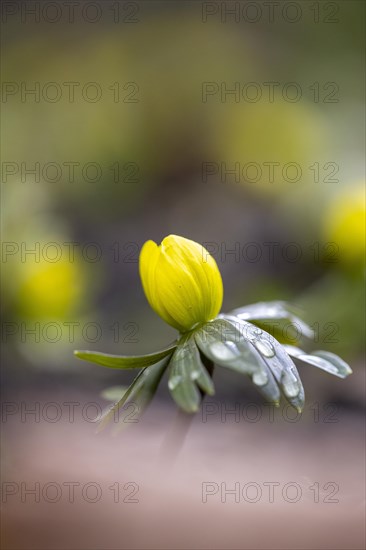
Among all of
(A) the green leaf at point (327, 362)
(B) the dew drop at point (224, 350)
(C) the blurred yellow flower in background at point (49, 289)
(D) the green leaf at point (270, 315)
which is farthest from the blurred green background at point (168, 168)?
(B) the dew drop at point (224, 350)

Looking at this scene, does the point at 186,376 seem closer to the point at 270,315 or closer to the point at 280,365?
the point at 280,365

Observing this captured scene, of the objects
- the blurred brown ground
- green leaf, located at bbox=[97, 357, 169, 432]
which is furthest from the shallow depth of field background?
green leaf, located at bbox=[97, 357, 169, 432]

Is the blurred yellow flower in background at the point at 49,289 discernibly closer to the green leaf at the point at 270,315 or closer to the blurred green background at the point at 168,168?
the blurred green background at the point at 168,168

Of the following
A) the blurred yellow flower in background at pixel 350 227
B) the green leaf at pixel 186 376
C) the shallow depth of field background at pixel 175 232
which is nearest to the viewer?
the green leaf at pixel 186 376

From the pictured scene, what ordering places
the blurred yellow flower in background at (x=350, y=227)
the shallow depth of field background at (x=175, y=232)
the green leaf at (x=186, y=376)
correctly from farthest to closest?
1. the blurred yellow flower in background at (x=350, y=227)
2. the shallow depth of field background at (x=175, y=232)
3. the green leaf at (x=186, y=376)

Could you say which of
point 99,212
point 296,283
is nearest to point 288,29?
point 99,212

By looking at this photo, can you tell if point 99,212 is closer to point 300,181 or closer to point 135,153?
point 135,153

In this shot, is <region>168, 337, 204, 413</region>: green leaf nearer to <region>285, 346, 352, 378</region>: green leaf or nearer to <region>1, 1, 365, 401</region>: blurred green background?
<region>285, 346, 352, 378</region>: green leaf
